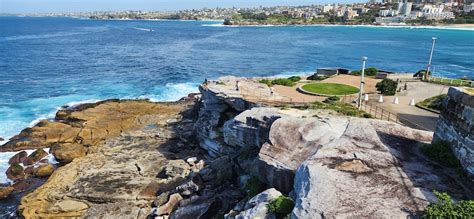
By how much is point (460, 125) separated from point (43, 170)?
2905 cm

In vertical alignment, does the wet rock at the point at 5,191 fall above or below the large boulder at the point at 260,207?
below

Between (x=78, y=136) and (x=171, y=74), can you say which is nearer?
(x=78, y=136)

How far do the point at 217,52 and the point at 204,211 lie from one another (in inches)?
2925

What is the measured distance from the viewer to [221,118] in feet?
109

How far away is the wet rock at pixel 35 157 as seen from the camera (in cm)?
3212

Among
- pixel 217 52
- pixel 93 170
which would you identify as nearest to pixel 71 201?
pixel 93 170

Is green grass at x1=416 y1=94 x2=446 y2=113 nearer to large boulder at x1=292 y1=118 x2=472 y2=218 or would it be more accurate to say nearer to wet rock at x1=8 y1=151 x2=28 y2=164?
large boulder at x1=292 y1=118 x2=472 y2=218

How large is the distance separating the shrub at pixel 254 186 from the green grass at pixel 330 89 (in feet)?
→ 54.4

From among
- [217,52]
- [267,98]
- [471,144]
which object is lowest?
[217,52]

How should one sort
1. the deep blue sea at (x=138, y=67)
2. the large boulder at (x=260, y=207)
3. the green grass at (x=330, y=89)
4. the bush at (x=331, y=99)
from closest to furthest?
the large boulder at (x=260, y=207), the bush at (x=331, y=99), the green grass at (x=330, y=89), the deep blue sea at (x=138, y=67)

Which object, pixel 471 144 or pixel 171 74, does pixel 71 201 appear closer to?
pixel 471 144

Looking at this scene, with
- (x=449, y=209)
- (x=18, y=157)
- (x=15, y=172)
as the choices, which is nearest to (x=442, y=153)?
(x=449, y=209)

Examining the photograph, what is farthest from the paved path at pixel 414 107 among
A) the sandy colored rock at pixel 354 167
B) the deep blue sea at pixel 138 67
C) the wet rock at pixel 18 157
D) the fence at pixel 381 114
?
the wet rock at pixel 18 157

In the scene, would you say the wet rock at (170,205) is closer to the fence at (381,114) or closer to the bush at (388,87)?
the fence at (381,114)
